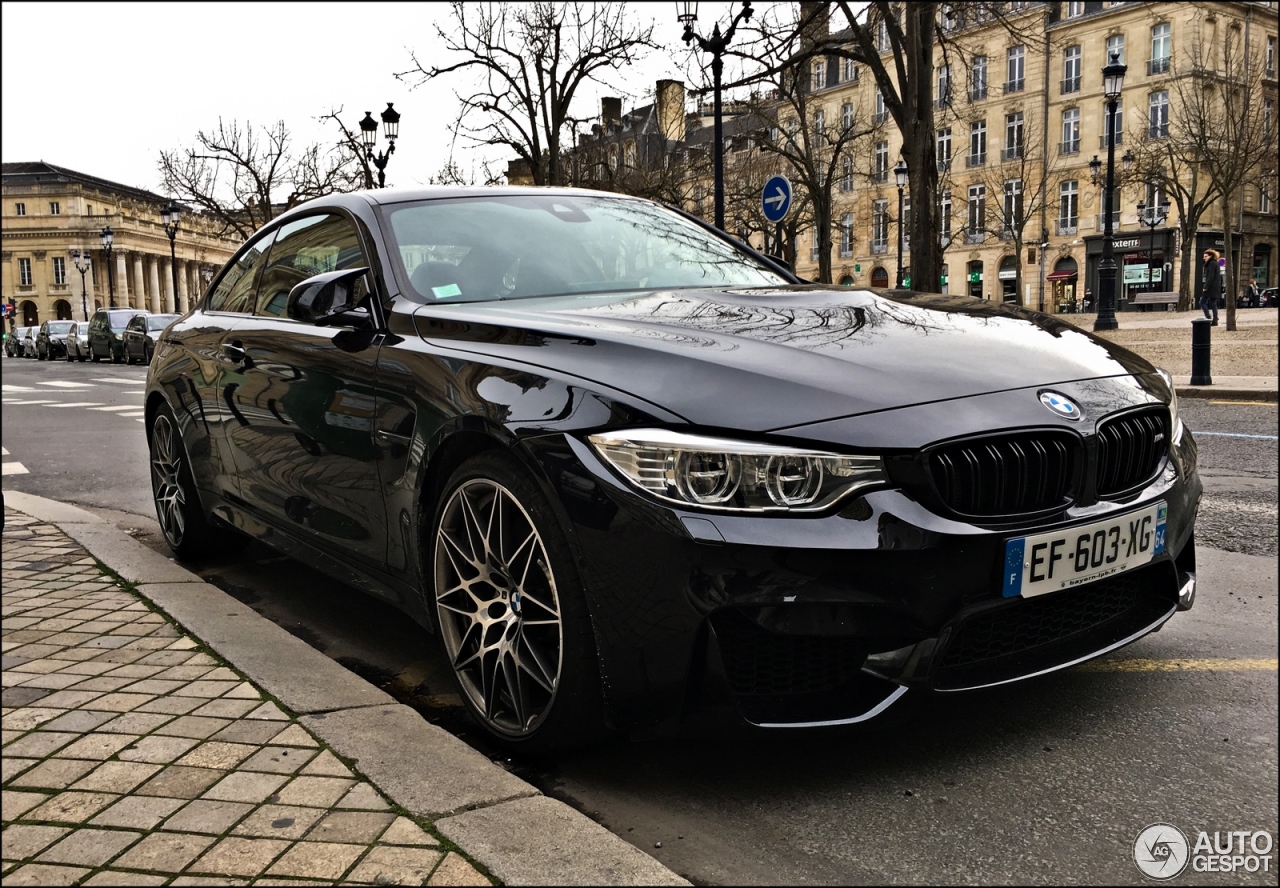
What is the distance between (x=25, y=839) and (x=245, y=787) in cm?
42

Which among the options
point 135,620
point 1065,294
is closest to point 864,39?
point 135,620

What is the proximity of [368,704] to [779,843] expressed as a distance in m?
1.21

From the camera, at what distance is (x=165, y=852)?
2.17 meters

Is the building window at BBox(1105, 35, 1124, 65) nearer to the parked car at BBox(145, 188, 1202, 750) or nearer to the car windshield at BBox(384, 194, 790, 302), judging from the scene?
the car windshield at BBox(384, 194, 790, 302)

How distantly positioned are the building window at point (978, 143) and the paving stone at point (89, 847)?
66.7m

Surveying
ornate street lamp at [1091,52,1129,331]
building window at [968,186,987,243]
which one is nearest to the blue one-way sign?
ornate street lamp at [1091,52,1129,331]

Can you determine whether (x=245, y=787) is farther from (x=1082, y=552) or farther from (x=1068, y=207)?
(x=1068, y=207)

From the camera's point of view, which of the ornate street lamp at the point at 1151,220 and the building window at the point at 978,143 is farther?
the building window at the point at 978,143

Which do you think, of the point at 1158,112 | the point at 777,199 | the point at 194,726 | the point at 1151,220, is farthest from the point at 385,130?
the point at 1158,112

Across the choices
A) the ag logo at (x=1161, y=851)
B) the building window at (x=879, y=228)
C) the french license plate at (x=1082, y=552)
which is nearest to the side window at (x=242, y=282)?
the french license plate at (x=1082, y=552)

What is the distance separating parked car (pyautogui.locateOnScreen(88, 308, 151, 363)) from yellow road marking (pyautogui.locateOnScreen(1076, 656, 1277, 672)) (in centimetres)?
3615

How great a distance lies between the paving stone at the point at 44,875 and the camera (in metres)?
2.05

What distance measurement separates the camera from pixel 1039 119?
198 ft

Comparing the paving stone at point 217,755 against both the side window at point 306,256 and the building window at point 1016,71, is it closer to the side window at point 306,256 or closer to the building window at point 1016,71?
the side window at point 306,256
